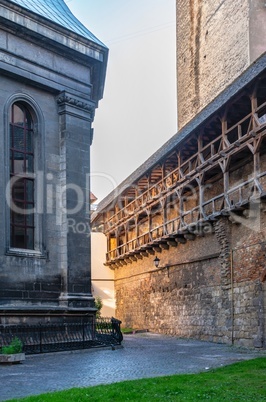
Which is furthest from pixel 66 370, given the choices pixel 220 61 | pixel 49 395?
pixel 220 61

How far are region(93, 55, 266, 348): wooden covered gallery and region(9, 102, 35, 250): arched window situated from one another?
21.9 ft

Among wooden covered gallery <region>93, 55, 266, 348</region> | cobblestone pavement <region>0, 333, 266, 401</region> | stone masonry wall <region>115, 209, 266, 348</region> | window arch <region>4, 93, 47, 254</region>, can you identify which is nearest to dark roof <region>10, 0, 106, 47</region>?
window arch <region>4, 93, 47, 254</region>

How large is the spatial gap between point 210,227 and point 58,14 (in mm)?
9426

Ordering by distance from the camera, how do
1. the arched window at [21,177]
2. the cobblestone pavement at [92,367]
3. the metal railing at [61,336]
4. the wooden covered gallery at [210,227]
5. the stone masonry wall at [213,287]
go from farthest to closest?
the stone masonry wall at [213,287] < the wooden covered gallery at [210,227] < the arched window at [21,177] < the metal railing at [61,336] < the cobblestone pavement at [92,367]

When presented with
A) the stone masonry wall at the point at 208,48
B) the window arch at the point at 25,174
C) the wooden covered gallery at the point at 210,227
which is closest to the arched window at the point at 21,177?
the window arch at the point at 25,174

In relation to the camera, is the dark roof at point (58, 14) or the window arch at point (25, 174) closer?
the window arch at point (25, 174)

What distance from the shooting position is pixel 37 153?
698 inches

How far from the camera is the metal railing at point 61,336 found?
15.5 m

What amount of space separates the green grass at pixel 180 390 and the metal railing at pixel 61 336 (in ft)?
19.8

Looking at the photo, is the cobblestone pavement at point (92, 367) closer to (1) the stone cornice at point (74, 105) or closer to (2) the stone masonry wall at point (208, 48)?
(1) the stone cornice at point (74, 105)

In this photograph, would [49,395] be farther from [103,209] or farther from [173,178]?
[103,209]

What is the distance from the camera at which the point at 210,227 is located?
76.6 ft

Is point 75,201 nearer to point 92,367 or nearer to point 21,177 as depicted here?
point 21,177

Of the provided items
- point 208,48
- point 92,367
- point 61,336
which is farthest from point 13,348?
point 208,48
